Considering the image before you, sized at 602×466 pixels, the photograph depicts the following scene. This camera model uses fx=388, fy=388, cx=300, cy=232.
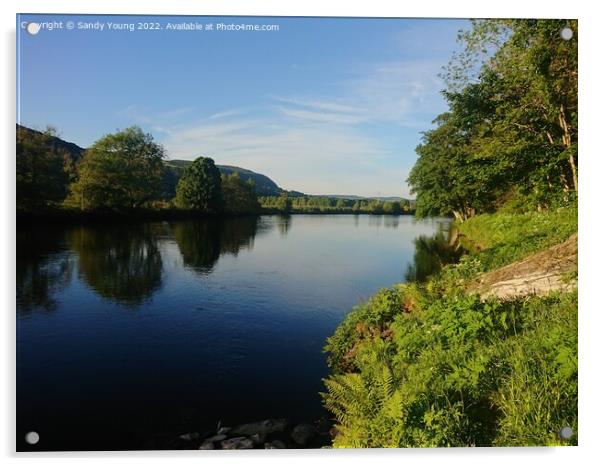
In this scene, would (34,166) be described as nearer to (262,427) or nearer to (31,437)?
(31,437)

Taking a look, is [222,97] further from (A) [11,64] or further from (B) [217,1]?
(A) [11,64]

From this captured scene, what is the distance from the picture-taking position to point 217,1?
5629 millimetres

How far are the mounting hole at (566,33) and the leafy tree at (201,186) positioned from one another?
6.40 m

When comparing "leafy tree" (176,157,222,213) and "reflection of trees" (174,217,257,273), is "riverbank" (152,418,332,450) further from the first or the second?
"reflection of trees" (174,217,257,273)

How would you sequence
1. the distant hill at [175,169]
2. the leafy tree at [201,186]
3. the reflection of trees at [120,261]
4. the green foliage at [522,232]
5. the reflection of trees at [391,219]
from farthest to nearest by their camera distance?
the reflection of trees at [391,219], the reflection of trees at [120,261], the leafy tree at [201,186], the distant hill at [175,169], the green foliage at [522,232]

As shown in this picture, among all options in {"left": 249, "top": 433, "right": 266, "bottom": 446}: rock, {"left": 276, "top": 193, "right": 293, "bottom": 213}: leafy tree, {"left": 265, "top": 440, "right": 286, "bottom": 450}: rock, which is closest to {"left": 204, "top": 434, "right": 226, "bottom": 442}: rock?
{"left": 249, "top": 433, "right": 266, "bottom": 446}: rock

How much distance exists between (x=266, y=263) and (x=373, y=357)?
30.0 ft

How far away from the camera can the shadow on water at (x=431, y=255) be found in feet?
45.2

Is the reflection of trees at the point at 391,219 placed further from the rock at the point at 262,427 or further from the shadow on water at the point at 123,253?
the rock at the point at 262,427

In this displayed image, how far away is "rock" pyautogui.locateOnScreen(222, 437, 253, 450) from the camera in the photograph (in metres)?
5.43

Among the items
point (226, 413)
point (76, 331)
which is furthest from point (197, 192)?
point (226, 413)

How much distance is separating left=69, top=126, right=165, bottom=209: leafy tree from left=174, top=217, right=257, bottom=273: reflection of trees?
184 centimetres

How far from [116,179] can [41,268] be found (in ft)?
16.9

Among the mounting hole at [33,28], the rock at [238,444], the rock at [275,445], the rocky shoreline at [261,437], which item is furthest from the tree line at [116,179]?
the rock at [275,445]
